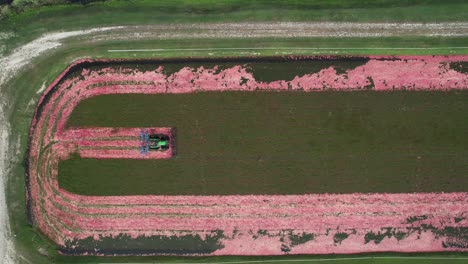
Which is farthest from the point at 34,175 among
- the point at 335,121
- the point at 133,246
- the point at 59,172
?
the point at 335,121

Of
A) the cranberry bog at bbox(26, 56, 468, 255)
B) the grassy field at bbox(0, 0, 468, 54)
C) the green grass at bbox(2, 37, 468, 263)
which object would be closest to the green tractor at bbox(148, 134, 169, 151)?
the cranberry bog at bbox(26, 56, 468, 255)

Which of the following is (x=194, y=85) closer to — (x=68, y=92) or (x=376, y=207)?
(x=68, y=92)

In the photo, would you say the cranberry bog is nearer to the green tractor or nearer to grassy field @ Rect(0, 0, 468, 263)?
the green tractor

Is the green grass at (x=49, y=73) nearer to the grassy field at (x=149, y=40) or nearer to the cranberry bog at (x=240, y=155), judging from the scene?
the grassy field at (x=149, y=40)

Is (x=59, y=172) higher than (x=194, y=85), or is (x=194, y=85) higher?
(x=194, y=85)

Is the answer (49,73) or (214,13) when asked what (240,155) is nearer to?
(214,13)
